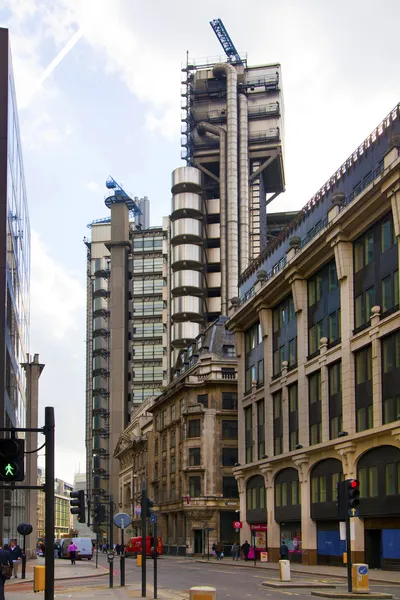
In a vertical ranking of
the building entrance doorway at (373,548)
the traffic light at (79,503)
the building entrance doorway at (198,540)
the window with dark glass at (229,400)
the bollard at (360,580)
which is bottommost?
the building entrance doorway at (198,540)

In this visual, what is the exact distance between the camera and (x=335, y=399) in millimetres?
57094

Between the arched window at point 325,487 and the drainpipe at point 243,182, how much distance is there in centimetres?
7244

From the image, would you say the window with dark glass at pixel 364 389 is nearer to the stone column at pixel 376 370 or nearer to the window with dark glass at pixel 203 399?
the stone column at pixel 376 370

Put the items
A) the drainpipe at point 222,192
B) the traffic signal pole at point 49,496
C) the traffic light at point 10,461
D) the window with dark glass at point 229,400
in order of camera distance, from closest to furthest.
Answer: the traffic light at point 10,461, the traffic signal pole at point 49,496, the window with dark glass at point 229,400, the drainpipe at point 222,192

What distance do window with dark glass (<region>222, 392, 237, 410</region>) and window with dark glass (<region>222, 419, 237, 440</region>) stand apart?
1429 millimetres

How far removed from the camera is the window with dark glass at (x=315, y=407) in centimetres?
6034

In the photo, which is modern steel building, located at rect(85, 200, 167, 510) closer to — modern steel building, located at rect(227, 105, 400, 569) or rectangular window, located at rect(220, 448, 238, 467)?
rectangular window, located at rect(220, 448, 238, 467)

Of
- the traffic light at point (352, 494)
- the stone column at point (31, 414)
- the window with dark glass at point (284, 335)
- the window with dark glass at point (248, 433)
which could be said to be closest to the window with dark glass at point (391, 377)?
the window with dark glass at point (284, 335)

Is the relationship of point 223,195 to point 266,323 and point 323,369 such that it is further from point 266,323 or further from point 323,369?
point 323,369

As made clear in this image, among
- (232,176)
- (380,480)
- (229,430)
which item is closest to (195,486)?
(229,430)

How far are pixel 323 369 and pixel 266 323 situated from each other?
13.8 meters

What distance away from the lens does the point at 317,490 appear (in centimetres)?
6019

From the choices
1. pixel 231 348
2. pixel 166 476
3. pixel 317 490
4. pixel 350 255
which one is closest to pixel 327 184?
pixel 350 255

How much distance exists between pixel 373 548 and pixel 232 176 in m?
90.3
